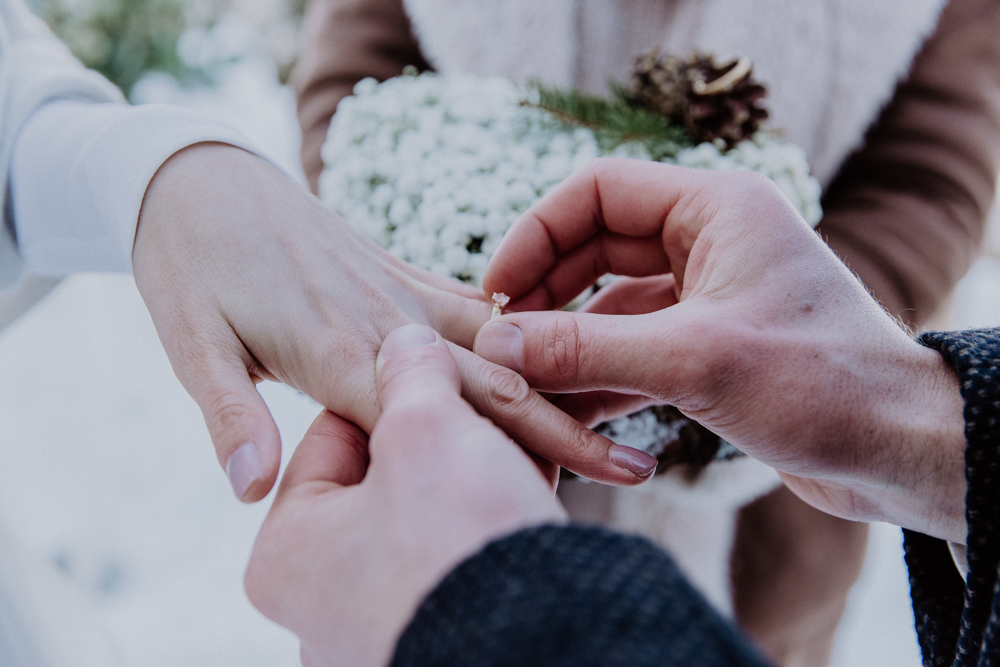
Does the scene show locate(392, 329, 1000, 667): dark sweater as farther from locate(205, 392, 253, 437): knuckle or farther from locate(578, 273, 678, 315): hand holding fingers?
locate(578, 273, 678, 315): hand holding fingers

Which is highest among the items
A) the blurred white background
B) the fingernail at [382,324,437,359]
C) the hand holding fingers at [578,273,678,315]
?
the fingernail at [382,324,437,359]

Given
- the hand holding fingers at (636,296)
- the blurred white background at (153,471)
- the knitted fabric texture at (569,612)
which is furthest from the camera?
the blurred white background at (153,471)

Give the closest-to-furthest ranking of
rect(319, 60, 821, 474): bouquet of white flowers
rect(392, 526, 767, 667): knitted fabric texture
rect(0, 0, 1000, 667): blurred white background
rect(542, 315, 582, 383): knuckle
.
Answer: rect(392, 526, 767, 667): knitted fabric texture, rect(542, 315, 582, 383): knuckle, rect(319, 60, 821, 474): bouquet of white flowers, rect(0, 0, 1000, 667): blurred white background

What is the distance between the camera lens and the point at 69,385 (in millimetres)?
1615

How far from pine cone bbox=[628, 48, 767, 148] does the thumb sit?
0.32 m

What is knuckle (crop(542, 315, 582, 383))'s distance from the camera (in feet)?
1.84

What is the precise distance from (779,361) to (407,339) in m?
0.35

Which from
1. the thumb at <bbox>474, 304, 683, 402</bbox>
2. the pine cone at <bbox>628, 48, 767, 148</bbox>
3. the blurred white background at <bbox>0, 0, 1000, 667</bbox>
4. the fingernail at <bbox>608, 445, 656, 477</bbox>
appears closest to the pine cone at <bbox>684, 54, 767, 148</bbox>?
the pine cone at <bbox>628, 48, 767, 148</bbox>

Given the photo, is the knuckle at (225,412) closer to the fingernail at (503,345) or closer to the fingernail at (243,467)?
the fingernail at (243,467)

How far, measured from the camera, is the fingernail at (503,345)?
60 centimetres

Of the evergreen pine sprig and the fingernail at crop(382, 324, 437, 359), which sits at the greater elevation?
the evergreen pine sprig

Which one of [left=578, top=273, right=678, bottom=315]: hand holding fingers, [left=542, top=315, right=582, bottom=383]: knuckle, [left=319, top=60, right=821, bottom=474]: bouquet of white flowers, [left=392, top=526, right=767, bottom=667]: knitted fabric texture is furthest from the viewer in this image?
[left=578, top=273, right=678, bottom=315]: hand holding fingers

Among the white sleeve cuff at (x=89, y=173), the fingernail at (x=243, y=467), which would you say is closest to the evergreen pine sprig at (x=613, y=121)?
the white sleeve cuff at (x=89, y=173)

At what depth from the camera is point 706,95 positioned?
716mm
